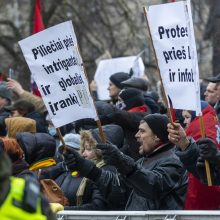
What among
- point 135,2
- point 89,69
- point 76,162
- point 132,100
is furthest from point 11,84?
point 89,69

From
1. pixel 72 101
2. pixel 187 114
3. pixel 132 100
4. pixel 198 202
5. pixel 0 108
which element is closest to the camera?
pixel 198 202

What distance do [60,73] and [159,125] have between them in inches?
36.2

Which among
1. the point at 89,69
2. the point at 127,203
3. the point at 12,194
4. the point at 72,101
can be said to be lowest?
the point at 89,69

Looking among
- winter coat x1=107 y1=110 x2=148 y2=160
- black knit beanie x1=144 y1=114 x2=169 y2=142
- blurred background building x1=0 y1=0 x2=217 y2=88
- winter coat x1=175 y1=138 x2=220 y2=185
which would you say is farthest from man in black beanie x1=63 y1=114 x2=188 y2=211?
blurred background building x1=0 y1=0 x2=217 y2=88

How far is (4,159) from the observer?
4.29 meters

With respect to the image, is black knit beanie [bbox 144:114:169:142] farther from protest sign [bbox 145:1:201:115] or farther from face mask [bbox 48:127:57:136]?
face mask [bbox 48:127:57:136]

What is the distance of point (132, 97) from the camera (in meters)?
10.2

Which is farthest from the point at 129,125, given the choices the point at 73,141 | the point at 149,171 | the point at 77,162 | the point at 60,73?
the point at 149,171

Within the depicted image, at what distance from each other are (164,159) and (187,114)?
1.53 metres

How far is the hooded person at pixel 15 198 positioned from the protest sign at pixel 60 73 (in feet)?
11.2

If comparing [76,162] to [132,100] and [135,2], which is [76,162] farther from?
[135,2]

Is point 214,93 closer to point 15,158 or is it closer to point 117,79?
point 117,79

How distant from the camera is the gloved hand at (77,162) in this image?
746cm

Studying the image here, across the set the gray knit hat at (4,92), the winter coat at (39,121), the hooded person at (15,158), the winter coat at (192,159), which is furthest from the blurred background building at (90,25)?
the winter coat at (192,159)
